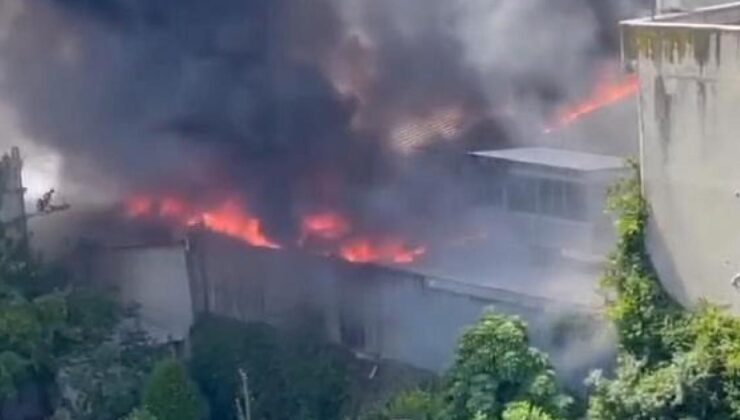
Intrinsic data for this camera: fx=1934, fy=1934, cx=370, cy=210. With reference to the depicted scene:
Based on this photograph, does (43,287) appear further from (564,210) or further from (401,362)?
(564,210)

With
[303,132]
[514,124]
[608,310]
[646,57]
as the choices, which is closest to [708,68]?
[646,57]

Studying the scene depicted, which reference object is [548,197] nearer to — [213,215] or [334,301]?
[334,301]

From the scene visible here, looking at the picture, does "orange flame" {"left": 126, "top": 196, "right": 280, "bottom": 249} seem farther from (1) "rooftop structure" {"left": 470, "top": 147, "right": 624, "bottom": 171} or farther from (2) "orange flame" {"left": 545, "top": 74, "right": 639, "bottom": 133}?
(2) "orange flame" {"left": 545, "top": 74, "right": 639, "bottom": 133}

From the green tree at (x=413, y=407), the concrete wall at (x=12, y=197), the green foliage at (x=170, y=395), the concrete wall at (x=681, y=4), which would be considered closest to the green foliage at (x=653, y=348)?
the green tree at (x=413, y=407)

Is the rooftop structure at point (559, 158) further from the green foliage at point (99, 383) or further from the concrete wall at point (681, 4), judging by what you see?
the green foliage at point (99, 383)

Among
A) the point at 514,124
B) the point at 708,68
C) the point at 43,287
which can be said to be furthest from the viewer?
the point at 514,124

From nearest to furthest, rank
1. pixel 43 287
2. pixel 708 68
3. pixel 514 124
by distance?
pixel 708 68 < pixel 43 287 < pixel 514 124
